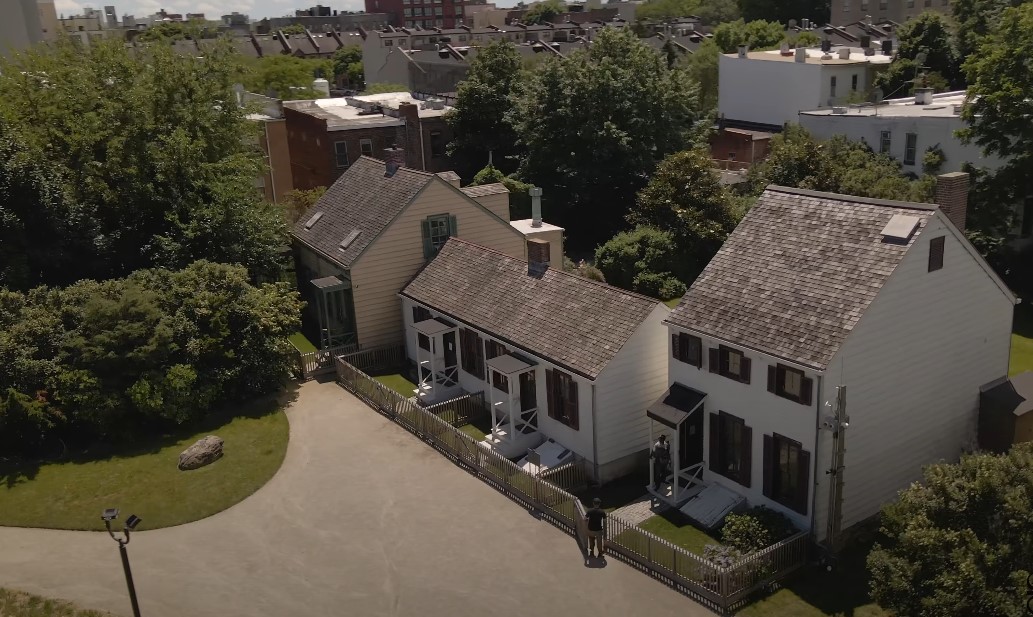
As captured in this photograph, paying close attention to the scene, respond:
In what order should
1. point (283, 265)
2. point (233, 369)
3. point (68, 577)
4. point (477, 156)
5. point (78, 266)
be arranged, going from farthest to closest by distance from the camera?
point (477, 156) < point (283, 265) < point (78, 266) < point (233, 369) < point (68, 577)

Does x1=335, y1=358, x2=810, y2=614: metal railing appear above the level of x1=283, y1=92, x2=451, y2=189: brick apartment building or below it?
below

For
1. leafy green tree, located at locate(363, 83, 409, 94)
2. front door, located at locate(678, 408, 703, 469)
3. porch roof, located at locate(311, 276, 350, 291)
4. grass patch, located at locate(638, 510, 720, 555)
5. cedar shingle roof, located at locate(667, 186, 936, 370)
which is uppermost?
leafy green tree, located at locate(363, 83, 409, 94)

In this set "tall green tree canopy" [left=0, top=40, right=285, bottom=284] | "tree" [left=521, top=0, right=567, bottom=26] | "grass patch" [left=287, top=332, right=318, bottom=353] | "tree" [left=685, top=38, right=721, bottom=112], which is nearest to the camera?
"tall green tree canopy" [left=0, top=40, right=285, bottom=284]

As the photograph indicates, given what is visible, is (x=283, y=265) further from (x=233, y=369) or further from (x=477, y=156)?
(x=477, y=156)

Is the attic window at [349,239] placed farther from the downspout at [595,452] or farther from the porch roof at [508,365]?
the downspout at [595,452]

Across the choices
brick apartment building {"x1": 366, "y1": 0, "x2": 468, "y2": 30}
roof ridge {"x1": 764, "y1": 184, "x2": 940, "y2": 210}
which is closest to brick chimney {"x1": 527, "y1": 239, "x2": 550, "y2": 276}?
roof ridge {"x1": 764, "y1": 184, "x2": 940, "y2": 210}

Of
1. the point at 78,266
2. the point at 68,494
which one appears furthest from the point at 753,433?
the point at 78,266

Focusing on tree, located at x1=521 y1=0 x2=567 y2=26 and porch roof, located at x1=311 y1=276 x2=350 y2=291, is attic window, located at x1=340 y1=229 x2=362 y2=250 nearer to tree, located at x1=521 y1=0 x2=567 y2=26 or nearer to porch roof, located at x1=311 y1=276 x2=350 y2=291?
porch roof, located at x1=311 y1=276 x2=350 y2=291
